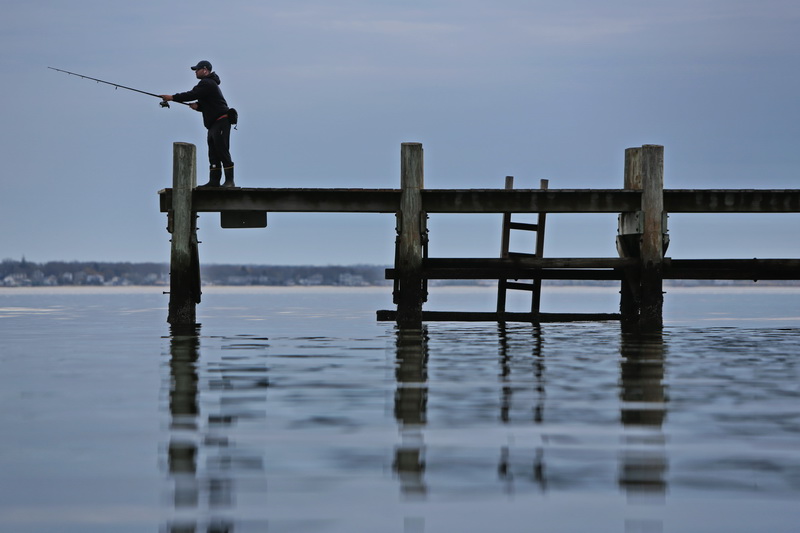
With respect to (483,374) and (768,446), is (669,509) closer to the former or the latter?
(768,446)

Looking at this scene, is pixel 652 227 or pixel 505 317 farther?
pixel 505 317

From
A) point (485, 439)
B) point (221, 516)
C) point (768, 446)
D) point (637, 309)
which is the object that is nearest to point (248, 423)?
point (485, 439)

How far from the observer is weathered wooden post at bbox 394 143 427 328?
1661 centimetres

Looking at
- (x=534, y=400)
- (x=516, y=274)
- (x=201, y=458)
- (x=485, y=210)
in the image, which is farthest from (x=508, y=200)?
(x=201, y=458)

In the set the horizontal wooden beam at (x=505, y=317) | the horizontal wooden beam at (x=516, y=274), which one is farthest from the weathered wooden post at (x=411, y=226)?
the horizontal wooden beam at (x=505, y=317)

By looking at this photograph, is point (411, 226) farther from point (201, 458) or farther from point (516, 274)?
point (201, 458)

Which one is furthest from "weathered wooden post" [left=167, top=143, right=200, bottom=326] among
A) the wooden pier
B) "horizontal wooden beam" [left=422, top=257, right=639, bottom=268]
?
"horizontal wooden beam" [left=422, top=257, right=639, bottom=268]

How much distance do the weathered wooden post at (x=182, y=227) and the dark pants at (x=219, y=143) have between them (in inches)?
10.5

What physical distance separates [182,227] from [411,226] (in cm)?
331

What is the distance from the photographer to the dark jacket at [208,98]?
1684cm

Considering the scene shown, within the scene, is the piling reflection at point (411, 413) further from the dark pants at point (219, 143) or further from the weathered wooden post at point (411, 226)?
the dark pants at point (219, 143)

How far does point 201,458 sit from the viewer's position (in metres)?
5.88

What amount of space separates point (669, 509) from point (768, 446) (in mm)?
1674

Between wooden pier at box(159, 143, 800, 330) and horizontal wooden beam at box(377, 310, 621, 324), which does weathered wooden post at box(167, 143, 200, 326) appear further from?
horizontal wooden beam at box(377, 310, 621, 324)
